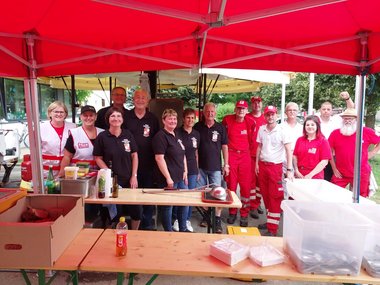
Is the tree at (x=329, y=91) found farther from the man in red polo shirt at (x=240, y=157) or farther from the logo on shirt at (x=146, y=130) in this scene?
the logo on shirt at (x=146, y=130)

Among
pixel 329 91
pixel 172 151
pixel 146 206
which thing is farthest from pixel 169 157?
pixel 329 91

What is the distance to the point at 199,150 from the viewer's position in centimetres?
376

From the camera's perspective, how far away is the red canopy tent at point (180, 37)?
1.80 m

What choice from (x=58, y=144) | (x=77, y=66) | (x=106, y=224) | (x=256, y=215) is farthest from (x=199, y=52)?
(x=256, y=215)

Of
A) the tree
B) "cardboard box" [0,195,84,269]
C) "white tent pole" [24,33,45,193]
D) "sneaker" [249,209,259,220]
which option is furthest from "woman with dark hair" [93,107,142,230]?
the tree

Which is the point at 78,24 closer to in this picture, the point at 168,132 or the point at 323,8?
the point at 168,132

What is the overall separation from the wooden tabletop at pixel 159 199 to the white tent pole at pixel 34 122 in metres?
0.60

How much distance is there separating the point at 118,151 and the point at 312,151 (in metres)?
2.35

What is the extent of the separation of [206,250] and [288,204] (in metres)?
0.56

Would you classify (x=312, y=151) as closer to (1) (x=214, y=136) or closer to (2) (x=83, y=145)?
(1) (x=214, y=136)

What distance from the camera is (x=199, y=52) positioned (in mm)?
2422

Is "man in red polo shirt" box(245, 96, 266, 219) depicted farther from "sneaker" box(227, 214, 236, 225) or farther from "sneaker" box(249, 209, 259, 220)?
"sneaker" box(227, 214, 236, 225)

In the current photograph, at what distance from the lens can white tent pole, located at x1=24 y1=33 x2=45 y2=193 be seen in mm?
2543

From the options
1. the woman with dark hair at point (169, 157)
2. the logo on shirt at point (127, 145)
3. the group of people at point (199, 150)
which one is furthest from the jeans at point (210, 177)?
the logo on shirt at point (127, 145)
